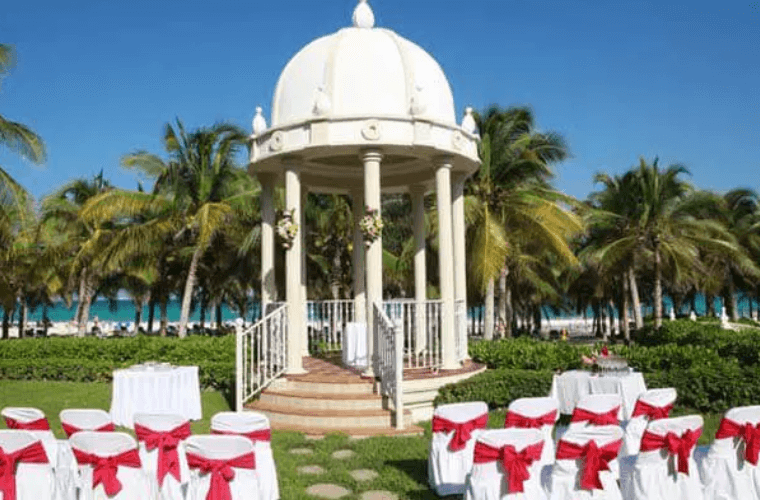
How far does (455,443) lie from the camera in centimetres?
684

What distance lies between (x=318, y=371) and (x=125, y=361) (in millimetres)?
7257

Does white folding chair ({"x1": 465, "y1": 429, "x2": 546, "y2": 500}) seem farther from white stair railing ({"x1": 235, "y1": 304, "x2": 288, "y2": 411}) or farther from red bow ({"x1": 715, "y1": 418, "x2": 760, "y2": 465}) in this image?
white stair railing ({"x1": 235, "y1": 304, "x2": 288, "y2": 411})

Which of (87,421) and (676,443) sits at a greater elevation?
(87,421)

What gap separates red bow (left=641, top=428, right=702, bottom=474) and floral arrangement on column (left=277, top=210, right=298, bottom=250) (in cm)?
728

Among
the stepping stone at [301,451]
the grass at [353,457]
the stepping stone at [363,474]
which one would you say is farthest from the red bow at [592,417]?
the stepping stone at [301,451]

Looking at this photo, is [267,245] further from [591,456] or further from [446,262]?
[591,456]

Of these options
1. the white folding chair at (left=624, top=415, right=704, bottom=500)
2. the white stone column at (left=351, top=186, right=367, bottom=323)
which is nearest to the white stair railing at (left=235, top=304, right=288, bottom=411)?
the white stone column at (left=351, top=186, right=367, bottom=323)

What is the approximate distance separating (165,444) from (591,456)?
159 inches

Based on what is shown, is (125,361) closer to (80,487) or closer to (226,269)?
(80,487)

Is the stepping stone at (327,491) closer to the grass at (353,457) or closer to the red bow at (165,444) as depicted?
the grass at (353,457)

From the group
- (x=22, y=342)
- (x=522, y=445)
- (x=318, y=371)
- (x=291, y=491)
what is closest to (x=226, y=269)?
(x=22, y=342)

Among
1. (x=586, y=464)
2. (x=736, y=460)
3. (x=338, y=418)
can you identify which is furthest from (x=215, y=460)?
(x=736, y=460)

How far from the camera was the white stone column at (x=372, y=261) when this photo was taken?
11055 millimetres

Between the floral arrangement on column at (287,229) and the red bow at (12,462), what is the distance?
623 centimetres
